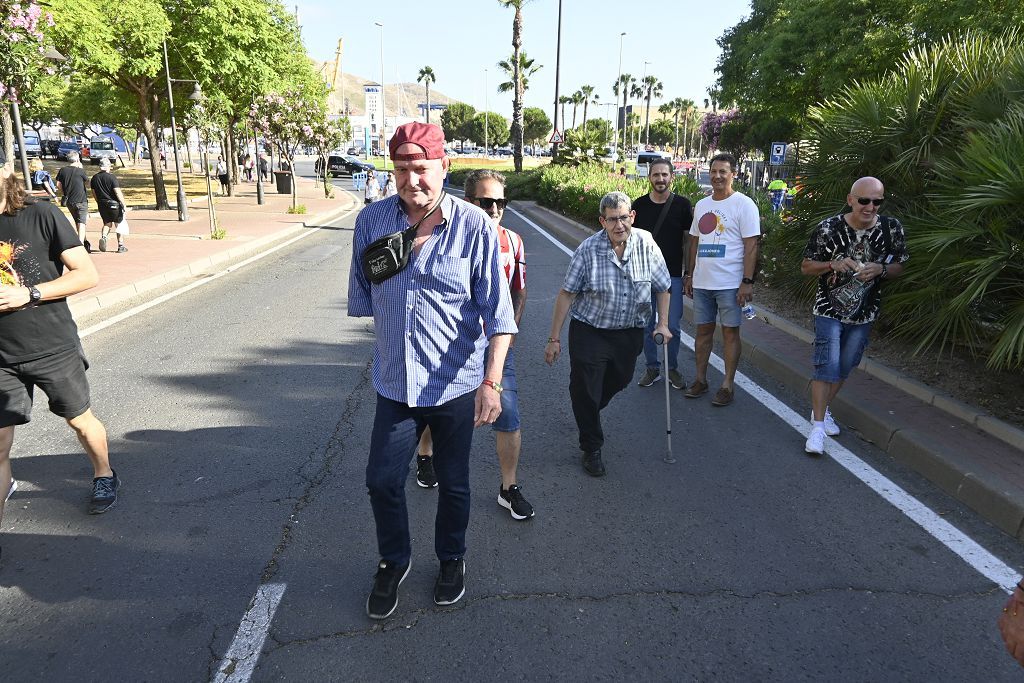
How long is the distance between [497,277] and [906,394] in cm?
413

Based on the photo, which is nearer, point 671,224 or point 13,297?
point 13,297

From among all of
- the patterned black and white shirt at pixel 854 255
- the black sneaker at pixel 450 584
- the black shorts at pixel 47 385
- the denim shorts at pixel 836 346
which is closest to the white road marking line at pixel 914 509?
the denim shorts at pixel 836 346

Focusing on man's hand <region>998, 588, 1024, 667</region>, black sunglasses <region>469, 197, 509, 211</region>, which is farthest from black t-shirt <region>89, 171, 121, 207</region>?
man's hand <region>998, 588, 1024, 667</region>

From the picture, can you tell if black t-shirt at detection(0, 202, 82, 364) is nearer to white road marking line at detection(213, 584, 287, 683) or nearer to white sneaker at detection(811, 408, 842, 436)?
white road marking line at detection(213, 584, 287, 683)

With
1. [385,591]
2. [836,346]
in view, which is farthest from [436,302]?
[836,346]

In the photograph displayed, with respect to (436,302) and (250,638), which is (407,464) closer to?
(436,302)

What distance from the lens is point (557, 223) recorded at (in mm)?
19500

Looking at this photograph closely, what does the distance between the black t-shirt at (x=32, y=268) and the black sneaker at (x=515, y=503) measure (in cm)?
230

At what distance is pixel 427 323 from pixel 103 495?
2284mm

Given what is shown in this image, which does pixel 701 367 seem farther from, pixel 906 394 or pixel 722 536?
pixel 722 536

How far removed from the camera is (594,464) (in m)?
4.30

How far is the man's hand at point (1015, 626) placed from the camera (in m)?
1.63

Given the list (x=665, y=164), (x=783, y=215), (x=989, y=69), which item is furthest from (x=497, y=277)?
(x=783, y=215)

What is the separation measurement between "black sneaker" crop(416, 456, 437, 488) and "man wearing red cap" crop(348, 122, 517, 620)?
1.16m
